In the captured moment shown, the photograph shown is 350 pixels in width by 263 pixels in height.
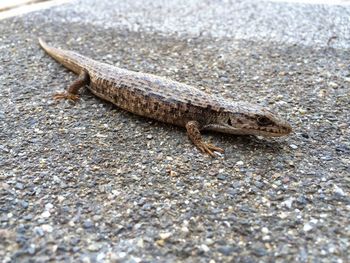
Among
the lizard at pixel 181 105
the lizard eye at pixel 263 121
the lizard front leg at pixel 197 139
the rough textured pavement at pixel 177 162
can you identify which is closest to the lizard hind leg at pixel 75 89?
the lizard at pixel 181 105

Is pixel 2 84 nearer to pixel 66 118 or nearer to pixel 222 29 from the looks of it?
pixel 66 118

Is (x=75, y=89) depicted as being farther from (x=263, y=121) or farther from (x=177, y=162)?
(x=263, y=121)

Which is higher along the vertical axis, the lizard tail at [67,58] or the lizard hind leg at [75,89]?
the lizard tail at [67,58]

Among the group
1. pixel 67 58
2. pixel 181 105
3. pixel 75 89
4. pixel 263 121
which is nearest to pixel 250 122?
pixel 263 121

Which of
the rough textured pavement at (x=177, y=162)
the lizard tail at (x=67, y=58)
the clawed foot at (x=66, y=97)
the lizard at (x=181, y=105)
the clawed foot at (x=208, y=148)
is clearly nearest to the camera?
the rough textured pavement at (x=177, y=162)

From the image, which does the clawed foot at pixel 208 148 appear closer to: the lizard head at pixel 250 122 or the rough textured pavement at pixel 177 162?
the rough textured pavement at pixel 177 162

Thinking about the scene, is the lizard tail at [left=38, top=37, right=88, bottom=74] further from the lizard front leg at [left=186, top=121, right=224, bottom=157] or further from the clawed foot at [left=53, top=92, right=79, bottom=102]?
the lizard front leg at [left=186, top=121, right=224, bottom=157]
